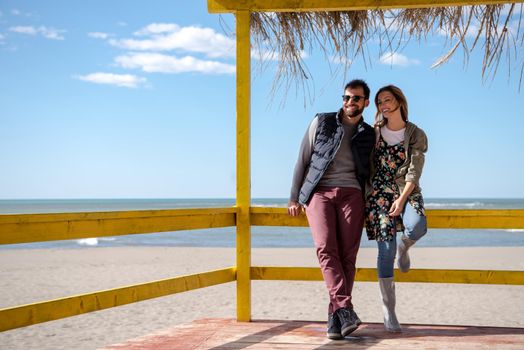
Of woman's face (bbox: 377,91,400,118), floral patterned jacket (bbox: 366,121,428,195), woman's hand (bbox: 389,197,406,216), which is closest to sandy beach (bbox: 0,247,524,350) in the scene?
woman's hand (bbox: 389,197,406,216)

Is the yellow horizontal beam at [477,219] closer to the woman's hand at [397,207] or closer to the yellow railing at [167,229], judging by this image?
the yellow railing at [167,229]

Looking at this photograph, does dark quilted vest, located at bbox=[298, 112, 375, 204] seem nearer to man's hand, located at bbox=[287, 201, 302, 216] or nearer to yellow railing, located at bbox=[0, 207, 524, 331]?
man's hand, located at bbox=[287, 201, 302, 216]

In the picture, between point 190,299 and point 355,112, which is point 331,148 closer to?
point 355,112

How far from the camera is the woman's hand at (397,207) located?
3.49 m

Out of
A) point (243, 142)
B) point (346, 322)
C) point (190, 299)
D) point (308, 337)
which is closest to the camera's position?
point (346, 322)

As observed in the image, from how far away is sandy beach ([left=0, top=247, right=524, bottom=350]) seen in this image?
654cm

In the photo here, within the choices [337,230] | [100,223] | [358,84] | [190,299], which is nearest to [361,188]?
[337,230]

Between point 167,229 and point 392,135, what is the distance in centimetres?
139

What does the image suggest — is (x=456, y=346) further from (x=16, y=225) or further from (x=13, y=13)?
(x=13, y=13)

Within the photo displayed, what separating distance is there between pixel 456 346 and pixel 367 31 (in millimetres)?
2157

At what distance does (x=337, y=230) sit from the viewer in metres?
3.62

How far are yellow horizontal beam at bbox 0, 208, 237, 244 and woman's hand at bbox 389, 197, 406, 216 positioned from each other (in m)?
0.99

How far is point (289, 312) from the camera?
7246 millimetres

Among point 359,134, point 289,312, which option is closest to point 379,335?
point 359,134
